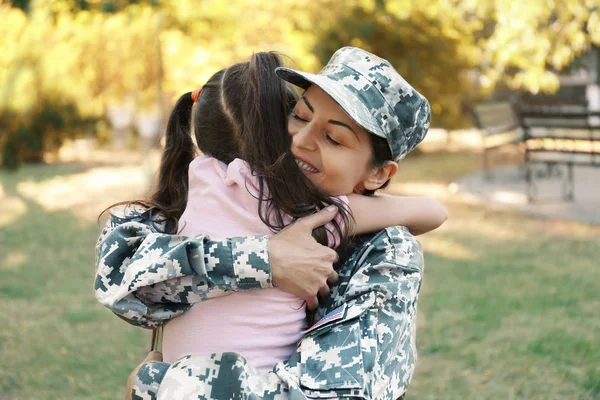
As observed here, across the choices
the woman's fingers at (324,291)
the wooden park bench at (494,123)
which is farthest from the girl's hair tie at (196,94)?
the wooden park bench at (494,123)

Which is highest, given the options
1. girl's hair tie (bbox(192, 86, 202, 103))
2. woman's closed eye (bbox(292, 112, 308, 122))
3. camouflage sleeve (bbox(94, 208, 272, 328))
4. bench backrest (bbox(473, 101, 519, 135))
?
girl's hair tie (bbox(192, 86, 202, 103))

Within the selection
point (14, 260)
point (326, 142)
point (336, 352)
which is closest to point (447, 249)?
point (14, 260)

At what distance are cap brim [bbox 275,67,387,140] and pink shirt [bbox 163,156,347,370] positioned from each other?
0.28 metres

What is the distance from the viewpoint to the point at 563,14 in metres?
7.89

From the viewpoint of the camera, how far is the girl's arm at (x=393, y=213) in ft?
7.31

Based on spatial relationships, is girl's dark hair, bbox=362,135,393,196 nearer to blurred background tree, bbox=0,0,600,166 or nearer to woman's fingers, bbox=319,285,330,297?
woman's fingers, bbox=319,285,330,297

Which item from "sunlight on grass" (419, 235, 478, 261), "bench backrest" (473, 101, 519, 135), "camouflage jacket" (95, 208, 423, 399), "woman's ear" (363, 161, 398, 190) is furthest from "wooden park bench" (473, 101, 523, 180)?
"camouflage jacket" (95, 208, 423, 399)

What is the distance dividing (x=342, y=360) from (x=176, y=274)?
459 mm

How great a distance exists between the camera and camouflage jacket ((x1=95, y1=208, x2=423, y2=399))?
1.97 metres

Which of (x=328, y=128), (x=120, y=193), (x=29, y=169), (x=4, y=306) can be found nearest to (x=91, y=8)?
(x=4, y=306)

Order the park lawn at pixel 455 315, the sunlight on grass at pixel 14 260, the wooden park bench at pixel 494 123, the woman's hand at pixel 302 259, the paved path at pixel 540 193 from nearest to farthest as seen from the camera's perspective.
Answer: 1. the woman's hand at pixel 302 259
2. the park lawn at pixel 455 315
3. the sunlight on grass at pixel 14 260
4. the paved path at pixel 540 193
5. the wooden park bench at pixel 494 123

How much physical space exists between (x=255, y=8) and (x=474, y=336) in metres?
8.37

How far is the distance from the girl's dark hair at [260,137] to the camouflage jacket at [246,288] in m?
0.13

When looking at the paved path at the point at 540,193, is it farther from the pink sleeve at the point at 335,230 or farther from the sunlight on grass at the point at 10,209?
the pink sleeve at the point at 335,230
